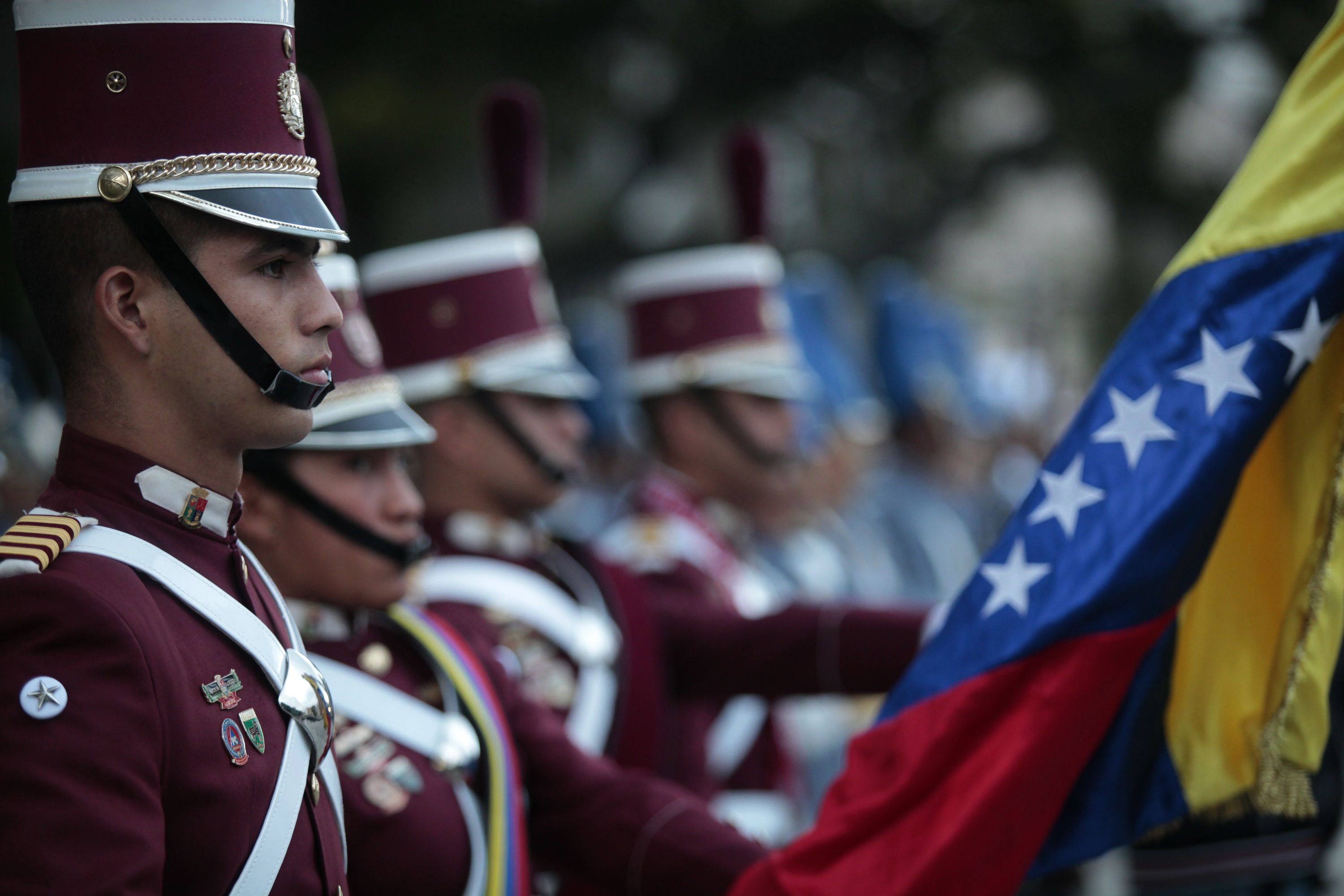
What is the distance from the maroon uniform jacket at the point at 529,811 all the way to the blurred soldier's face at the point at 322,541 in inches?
3.1

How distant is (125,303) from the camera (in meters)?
2.09

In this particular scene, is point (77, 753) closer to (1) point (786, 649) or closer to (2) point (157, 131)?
(2) point (157, 131)

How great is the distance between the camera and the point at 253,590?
2.31 meters

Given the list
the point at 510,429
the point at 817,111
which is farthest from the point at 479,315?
the point at 817,111

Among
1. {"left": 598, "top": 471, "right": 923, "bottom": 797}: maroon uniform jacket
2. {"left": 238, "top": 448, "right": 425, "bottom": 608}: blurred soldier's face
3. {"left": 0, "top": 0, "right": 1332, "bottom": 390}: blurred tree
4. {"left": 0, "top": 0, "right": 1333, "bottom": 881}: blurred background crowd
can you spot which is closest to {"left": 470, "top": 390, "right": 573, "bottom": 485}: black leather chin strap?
{"left": 598, "top": 471, "right": 923, "bottom": 797}: maroon uniform jacket

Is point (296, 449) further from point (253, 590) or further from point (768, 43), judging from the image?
point (768, 43)

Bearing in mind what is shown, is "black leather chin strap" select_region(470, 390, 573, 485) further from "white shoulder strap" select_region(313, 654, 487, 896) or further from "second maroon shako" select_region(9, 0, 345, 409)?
"second maroon shako" select_region(9, 0, 345, 409)

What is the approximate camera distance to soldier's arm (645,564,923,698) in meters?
4.05

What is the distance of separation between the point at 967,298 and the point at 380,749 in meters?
21.6

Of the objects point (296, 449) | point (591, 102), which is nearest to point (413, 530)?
point (296, 449)

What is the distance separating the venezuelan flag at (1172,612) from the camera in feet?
10.0

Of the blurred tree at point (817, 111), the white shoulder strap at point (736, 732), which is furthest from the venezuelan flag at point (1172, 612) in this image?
the blurred tree at point (817, 111)

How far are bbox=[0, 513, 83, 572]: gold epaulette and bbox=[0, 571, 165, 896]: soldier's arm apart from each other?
4 centimetres

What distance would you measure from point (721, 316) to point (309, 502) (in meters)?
3.17
